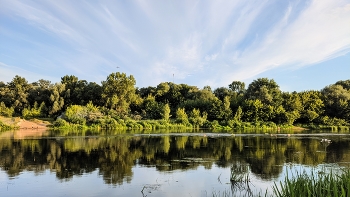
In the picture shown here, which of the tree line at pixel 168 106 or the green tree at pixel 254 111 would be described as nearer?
the tree line at pixel 168 106

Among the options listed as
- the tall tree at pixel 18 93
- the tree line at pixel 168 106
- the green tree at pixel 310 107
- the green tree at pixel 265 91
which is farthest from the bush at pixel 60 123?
the green tree at pixel 310 107

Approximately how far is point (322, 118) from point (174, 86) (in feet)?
138

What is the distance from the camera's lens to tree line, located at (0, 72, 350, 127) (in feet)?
219

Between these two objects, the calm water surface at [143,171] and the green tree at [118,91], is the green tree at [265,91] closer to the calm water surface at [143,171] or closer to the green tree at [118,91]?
the green tree at [118,91]

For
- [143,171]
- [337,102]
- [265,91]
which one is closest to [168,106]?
[265,91]

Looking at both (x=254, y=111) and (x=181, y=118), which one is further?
(x=254, y=111)

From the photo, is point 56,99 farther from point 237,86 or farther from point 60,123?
point 237,86

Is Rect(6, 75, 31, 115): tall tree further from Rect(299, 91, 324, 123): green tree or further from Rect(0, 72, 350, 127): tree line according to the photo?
Rect(299, 91, 324, 123): green tree

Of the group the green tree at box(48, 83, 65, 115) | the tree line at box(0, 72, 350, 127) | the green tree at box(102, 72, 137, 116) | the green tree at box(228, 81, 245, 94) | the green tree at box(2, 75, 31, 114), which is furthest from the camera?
the green tree at box(228, 81, 245, 94)

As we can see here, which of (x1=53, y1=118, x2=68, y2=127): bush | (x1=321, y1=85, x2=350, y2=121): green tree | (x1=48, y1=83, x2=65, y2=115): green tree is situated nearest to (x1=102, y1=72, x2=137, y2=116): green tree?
(x1=48, y1=83, x2=65, y2=115): green tree

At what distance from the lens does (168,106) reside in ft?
230

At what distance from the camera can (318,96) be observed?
253 ft

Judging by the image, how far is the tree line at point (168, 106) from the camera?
2630 inches

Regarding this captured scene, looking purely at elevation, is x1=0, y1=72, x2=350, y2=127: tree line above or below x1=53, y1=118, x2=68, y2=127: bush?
above
